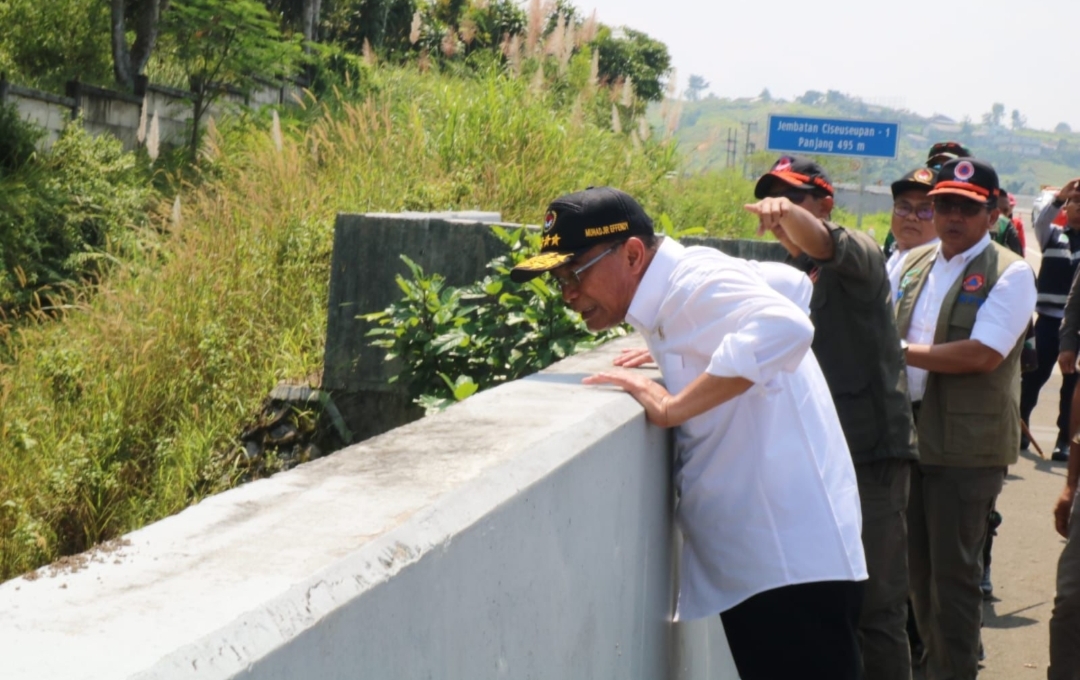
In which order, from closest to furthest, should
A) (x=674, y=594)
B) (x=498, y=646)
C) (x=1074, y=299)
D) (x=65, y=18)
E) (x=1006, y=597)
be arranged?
(x=498, y=646), (x=674, y=594), (x=1006, y=597), (x=1074, y=299), (x=65, y=18)

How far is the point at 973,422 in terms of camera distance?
5.25m

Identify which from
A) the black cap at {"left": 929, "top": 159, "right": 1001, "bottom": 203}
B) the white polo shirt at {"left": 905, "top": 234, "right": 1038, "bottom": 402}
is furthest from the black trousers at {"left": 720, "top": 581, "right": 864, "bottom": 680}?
the black cap at {"left": 929, "top": 159, "right": 1001, "bottom": 203}

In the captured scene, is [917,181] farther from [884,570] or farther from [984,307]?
[884,570]

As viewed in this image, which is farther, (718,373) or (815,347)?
(815,347)

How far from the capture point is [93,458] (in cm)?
762

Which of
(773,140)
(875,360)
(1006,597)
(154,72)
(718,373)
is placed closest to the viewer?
(718,373)

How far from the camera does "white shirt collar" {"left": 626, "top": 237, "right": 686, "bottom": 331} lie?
329 cm

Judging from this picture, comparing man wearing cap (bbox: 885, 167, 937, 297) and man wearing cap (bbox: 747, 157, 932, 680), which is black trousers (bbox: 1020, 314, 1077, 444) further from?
man wearing cap (bbox: 747, 157, 932, 680)

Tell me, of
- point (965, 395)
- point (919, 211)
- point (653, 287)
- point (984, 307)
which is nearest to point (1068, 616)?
point (965, 395)

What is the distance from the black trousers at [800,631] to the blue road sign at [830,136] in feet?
93.4

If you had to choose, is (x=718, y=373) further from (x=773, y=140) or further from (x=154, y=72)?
(x=773, y=140)

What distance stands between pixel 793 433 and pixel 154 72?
20703 millimetres

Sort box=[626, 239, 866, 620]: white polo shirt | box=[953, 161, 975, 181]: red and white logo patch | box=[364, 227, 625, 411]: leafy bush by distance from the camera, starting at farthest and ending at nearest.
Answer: box=[364, 227, 625, 411]: leafy bush
box=[953, 161, 975, 181]: red and white logo patch
box=[626, 239, 866, 620]: white polo shirt

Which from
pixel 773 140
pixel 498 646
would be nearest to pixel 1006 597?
pixel 498 646
